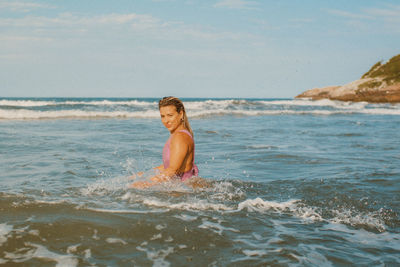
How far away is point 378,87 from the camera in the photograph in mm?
55844

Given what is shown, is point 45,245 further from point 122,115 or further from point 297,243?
point 122,115

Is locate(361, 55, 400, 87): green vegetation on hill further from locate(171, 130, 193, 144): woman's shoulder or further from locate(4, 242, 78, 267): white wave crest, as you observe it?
locate(4, 242, 78, 267): white wave crest

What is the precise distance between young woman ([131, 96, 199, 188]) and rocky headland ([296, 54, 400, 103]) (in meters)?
50.2

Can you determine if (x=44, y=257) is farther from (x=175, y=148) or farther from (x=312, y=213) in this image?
(x=312, y=213)

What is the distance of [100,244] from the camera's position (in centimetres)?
338

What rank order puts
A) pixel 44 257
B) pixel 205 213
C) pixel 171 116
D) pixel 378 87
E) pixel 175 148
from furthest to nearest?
pixel 378 87, pixel 171 116, pixel 175 148, pixel 205 213, pixel 44 257

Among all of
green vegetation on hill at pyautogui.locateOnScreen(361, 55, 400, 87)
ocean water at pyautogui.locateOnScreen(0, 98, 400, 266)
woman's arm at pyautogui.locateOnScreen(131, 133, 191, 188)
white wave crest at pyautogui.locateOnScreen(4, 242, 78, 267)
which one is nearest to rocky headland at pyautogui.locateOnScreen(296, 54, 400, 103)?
green vegetation on hill at pyautogui.locateOnScreen(361, 55, 400, 87)

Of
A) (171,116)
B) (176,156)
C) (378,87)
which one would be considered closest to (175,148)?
(176,156)

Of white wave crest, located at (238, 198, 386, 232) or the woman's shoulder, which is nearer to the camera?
white wave crest, located at (238, 198, 386, 232)

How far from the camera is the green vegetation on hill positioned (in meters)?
57.6

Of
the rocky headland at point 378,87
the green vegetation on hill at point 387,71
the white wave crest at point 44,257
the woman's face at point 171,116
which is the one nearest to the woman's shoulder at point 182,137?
the woman's face at point 171,116

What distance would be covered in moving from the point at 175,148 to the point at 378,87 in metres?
57.0

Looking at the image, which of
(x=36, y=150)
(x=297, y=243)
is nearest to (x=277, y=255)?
(x=297, y=243)

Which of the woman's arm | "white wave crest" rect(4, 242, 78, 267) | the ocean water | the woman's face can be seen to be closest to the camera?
"white wave crest" rect(4, 242, 78, 267)
